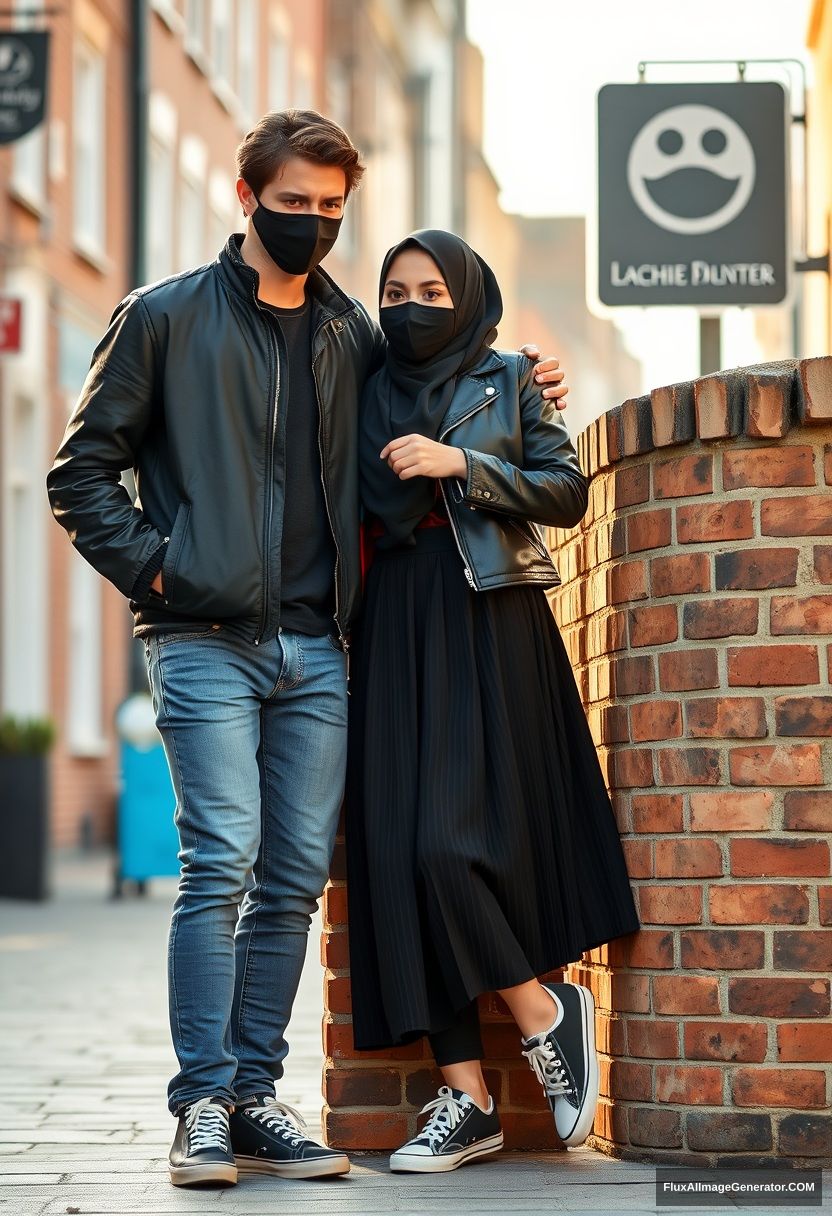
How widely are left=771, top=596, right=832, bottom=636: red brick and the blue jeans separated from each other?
3.26 feet

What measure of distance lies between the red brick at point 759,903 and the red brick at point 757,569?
63 cm

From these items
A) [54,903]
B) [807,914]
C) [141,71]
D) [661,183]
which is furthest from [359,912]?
[141,71]

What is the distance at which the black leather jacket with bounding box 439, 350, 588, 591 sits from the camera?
4.50 metres

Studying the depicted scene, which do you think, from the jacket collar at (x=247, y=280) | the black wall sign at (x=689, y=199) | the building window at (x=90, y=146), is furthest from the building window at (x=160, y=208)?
the jacket collar at (x=247, y=280)

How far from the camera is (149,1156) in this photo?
4.80 metres

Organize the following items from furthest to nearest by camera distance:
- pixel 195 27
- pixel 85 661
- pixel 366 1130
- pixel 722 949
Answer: pixel 195 27 → pixel 85 661 → pixel 366 1130 → pixel 722 949

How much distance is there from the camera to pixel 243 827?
453 cm

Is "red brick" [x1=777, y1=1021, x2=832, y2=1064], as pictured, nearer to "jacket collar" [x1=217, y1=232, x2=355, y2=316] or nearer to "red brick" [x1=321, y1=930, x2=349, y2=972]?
"red brick" [x1=321, y1=930, x2=349, y2=972]

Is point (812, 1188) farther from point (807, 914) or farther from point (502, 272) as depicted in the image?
point (502, 272)

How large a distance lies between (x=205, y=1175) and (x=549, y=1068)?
2.48ft

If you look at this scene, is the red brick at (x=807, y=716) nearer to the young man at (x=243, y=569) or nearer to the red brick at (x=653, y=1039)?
the red brick at (x=653, y=1039)

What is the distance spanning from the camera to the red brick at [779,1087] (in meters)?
4.34

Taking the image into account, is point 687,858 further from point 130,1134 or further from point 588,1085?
point 130,1134

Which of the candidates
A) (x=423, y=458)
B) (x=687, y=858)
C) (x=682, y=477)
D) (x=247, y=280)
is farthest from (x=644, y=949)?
(x=247, y=280)
